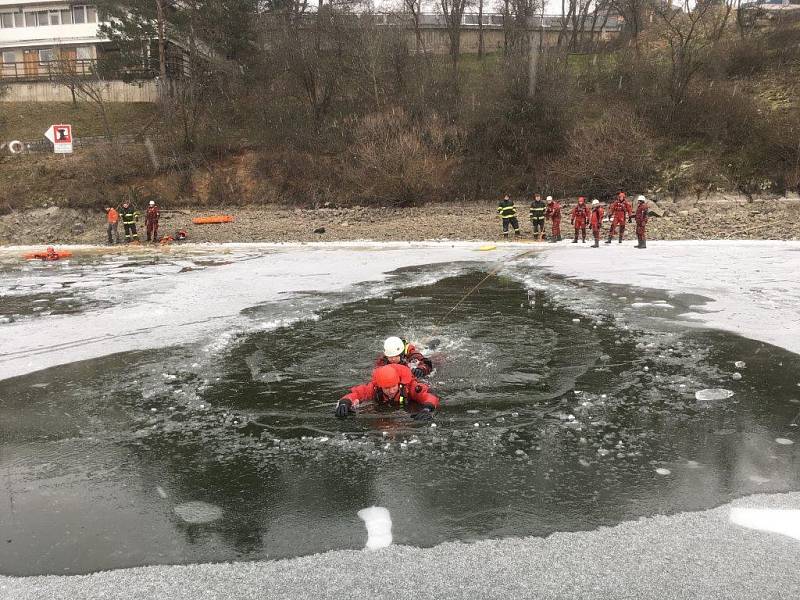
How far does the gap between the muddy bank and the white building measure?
2278 centimetres

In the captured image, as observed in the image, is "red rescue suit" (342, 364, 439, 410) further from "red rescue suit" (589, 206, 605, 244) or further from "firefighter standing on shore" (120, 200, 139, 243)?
"firefighter standing on shore" (120, 200, 139, 243)

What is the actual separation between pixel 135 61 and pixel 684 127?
30912mm

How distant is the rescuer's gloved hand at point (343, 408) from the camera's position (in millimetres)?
6152

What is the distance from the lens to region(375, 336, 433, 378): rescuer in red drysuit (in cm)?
664

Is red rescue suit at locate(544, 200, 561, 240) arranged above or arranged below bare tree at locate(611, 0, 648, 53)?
below

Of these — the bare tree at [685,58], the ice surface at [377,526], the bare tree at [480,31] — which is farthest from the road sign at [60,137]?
the bare tree at [480,31]

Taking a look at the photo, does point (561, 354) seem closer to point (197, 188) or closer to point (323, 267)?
point (323, 267)

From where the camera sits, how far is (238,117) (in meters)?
36.5

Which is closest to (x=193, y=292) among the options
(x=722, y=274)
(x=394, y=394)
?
(x=394, y=394)

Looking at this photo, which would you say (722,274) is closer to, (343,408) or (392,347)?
(392,347)

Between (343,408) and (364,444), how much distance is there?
582 millimetres

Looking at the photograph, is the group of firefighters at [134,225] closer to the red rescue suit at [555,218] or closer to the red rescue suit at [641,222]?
the red rescue suit at [555,218]

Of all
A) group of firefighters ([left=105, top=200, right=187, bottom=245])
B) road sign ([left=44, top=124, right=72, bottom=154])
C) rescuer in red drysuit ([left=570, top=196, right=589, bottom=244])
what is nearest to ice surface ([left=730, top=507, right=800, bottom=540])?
rescuer in red drysuit ([left=570, top=196, right=589, bottom=244])

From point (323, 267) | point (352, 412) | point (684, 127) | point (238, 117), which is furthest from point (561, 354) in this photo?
point (238, 117)
